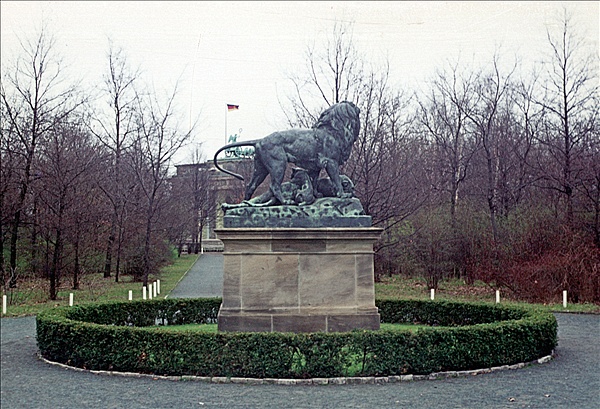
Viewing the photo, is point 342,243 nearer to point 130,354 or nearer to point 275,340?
point 275,340

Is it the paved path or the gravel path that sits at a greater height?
the paved path

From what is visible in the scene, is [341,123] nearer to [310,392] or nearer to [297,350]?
[297,350]

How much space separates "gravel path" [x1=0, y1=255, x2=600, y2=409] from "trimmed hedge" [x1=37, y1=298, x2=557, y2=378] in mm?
317

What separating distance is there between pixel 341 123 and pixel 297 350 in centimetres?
478

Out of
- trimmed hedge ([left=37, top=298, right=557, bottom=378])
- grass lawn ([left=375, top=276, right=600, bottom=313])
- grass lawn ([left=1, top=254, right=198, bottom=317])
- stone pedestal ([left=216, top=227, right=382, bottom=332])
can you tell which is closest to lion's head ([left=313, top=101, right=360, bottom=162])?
stone pedestal ([left=216, top=227, right=382, bottom=332])

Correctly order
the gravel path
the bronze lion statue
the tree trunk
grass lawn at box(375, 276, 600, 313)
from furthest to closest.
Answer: the tree trunk
grass lawn at box(375, 276, 600, 313)
the bronze lion statue
the gravel path

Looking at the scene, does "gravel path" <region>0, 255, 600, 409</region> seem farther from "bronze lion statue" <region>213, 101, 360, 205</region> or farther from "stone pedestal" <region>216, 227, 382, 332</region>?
"bronze lion statue" <region>213, 101, 360, 205</region>

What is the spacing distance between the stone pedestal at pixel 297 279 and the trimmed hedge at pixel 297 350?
159 cm

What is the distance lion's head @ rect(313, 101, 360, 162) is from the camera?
41.4 ft

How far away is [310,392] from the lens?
893 cm

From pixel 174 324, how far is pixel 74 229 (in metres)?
12.7

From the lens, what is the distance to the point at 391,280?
32.9m

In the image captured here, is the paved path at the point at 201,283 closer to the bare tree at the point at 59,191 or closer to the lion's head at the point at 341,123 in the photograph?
the bare tree at the point at 59,191

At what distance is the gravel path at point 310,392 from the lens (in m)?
8.28
